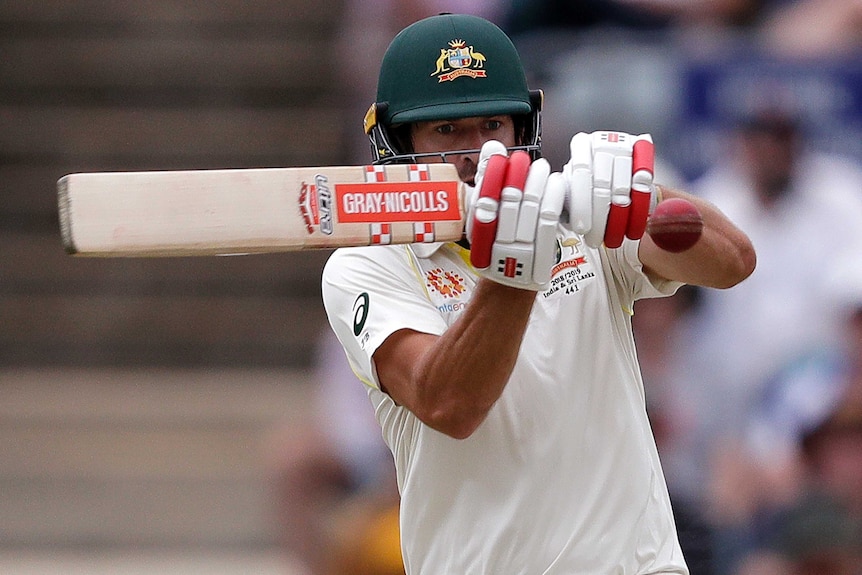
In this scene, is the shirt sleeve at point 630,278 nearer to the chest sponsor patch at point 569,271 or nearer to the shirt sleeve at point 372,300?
the chest sponsor patch at point 569,271

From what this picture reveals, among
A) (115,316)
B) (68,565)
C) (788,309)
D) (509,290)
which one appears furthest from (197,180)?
(115,316)

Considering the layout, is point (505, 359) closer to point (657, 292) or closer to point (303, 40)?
point (657, 292)

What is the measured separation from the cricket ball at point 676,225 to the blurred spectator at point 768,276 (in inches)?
86.5

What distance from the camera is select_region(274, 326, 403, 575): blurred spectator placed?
13.6 ft

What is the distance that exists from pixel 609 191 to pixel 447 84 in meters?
0.48

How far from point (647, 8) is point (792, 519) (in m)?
1.95

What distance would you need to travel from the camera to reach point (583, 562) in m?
2.11

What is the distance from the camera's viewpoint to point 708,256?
2105 millimetres

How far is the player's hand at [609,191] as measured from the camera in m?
1.84

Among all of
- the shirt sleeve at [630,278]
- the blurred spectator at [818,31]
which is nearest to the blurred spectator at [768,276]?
the blurred spectator at [818,31]

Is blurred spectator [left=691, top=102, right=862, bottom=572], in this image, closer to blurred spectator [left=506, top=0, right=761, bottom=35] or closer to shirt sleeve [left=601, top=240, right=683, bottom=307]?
blurred spectator [left=506, top=0, right=761, bottom=35]

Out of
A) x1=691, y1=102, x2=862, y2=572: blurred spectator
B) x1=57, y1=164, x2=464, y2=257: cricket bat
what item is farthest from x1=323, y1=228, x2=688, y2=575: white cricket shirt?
x1=691, y1=102, x2=862, y2=572: blurred spectator

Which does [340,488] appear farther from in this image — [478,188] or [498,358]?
[478,188]

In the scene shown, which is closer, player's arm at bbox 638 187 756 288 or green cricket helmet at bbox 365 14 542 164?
player's arm at bbox 638 187 756 288
